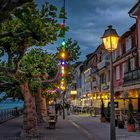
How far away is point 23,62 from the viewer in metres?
25.8

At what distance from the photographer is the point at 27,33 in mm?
11734

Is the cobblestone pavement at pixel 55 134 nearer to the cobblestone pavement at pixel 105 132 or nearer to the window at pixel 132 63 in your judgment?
the cobblestone pavement at pixel 105 132

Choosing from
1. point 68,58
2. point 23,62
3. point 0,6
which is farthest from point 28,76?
point 0,6

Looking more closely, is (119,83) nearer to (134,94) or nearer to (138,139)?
(134,94)

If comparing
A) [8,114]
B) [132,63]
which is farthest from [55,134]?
[8,114]

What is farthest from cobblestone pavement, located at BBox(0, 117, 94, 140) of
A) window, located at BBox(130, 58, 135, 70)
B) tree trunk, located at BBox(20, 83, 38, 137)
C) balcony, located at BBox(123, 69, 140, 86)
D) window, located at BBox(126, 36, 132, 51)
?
window, located at BBox(126, 36, 132, 51)

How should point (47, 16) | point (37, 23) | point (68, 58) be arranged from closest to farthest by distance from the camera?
point (37, 23) < point (47, 16) < point (68, 58)

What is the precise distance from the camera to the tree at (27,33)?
38.8 ft

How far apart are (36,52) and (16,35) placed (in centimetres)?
1646

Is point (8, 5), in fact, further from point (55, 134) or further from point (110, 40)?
point (55, 134)

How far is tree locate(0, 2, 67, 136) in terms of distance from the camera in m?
11.8

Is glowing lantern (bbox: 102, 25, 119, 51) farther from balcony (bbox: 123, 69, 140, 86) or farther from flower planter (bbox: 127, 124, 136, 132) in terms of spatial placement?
balcony (bbox: 123, 69, 140, 86)

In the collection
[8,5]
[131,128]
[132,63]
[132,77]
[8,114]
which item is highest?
[132,63]

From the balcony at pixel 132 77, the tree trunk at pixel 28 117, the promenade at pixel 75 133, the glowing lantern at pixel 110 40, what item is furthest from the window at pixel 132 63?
the glowing lantern at pixel 110 40
